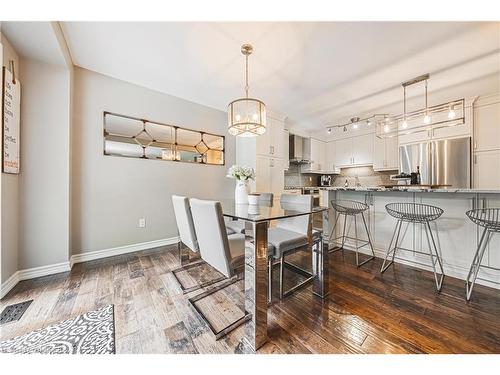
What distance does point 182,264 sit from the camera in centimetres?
228

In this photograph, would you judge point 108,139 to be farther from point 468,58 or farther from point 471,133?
point 471,133

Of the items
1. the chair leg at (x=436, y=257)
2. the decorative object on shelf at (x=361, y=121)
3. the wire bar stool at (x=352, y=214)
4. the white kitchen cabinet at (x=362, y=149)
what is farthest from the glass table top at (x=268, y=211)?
the white kitchen cabinet at (x=362, y=149)

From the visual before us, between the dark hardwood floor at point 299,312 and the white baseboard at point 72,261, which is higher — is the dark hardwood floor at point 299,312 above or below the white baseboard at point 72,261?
below

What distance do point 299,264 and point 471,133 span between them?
357 cm

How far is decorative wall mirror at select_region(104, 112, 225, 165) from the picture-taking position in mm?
2585

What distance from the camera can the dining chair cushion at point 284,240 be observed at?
4.74 feet

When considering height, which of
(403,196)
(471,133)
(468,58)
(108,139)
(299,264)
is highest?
(468,58)

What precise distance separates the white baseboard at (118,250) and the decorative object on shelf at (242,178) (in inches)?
72.9

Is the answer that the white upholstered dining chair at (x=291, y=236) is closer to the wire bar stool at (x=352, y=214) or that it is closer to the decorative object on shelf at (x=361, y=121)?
the wire bar stool at (x=352, y=214)

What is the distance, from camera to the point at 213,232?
1.19m

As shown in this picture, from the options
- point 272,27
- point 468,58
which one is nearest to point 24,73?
point 272,27

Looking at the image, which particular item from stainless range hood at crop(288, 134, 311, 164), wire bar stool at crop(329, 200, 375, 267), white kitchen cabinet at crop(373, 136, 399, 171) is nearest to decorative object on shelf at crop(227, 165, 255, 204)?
wire bar stool at crop(329, 200, 375, 267)

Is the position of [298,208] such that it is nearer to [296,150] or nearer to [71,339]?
[71,339]

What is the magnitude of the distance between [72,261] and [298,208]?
2755mm
